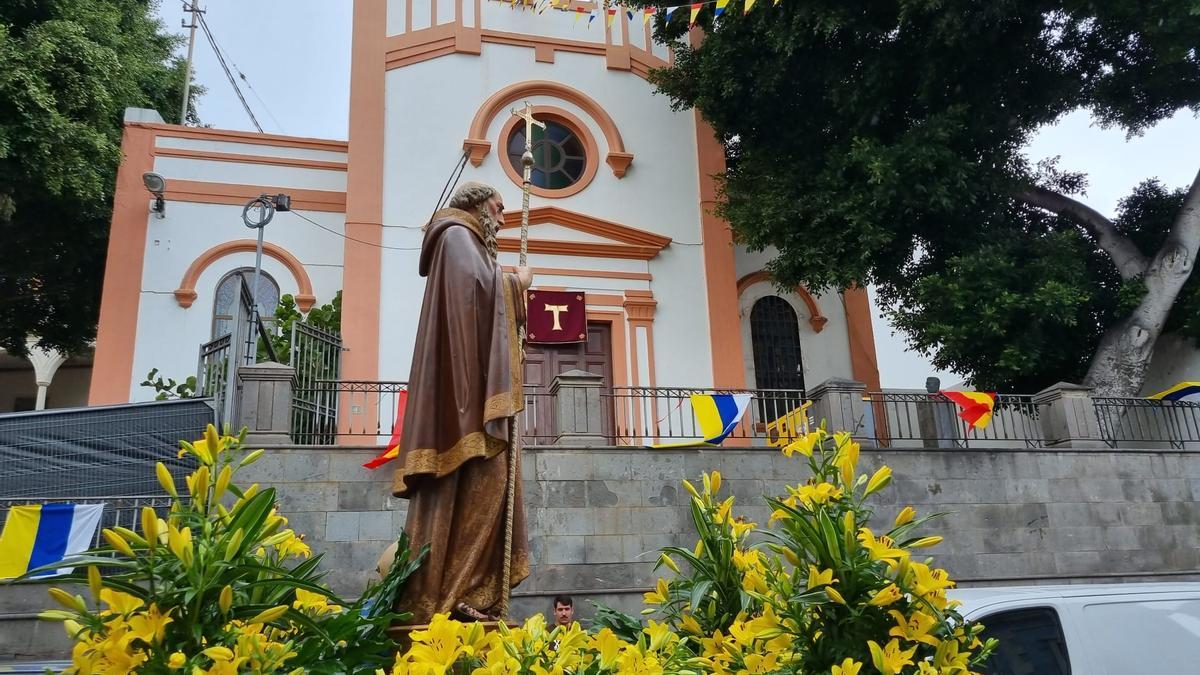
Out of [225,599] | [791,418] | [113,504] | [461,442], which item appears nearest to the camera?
[225,599]

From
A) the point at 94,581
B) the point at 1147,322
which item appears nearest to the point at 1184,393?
the point at 1147,322

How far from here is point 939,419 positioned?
1298 cm

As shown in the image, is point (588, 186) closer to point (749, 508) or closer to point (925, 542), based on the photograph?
point (749, 508)

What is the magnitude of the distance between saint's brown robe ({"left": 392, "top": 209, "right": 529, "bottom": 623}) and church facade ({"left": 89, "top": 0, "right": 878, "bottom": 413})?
10.3 metres

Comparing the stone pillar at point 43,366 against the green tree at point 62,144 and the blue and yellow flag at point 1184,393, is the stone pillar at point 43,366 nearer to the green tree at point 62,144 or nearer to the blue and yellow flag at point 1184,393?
the green tree at point 62,144

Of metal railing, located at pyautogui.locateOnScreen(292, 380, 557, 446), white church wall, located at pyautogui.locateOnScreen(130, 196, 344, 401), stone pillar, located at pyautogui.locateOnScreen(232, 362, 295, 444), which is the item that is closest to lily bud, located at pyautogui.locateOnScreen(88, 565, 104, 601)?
stone pillar, located at pyautogui.locateOnScreen(232, 362, 295, 444)

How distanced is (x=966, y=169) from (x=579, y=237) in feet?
20.6

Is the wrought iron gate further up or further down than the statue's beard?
further up

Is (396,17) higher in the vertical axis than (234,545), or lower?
higher

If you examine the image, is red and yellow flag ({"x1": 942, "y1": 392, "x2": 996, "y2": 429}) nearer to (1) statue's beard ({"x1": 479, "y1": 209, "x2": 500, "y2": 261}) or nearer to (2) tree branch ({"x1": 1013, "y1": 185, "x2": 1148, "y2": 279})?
(2) tree branch ({"x1": 1013, "y1": 185, "x2": 1148, "y2": 279})

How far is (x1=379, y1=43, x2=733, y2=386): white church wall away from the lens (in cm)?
1445

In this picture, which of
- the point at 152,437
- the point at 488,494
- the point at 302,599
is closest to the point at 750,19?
the point at 152,437

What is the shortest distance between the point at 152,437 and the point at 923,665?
9828mm

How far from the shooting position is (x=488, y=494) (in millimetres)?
A: 3459
